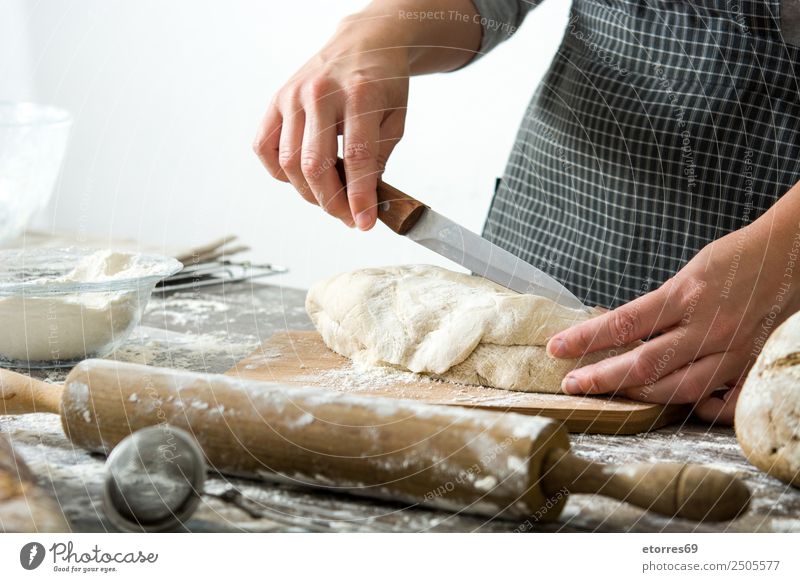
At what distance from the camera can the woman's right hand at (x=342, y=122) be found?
0.88 m

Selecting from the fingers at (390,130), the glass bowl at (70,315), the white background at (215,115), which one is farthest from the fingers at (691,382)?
the white background at (215,115)

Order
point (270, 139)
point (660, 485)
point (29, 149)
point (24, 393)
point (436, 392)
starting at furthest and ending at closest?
1. point (29, 149)
2. point (270, 139)
3. point (436, 392)
4. point (24, 393)
5. point (660, 485)

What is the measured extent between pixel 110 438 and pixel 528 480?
0.34m

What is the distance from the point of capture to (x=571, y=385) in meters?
0.79

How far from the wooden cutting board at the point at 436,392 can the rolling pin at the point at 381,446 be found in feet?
0.60

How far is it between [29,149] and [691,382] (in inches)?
37.0

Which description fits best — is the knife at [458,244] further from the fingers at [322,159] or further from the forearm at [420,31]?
the forearm at [420,31]

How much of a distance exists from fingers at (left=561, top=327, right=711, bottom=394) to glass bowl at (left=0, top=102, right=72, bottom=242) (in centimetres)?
82

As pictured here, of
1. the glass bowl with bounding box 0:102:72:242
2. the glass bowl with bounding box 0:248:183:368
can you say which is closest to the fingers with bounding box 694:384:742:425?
the glass bowl with bounding box 0:248:183:368

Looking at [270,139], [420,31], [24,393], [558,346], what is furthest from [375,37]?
[24,393]

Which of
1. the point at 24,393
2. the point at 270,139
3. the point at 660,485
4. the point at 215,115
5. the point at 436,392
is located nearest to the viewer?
the point at 660,485

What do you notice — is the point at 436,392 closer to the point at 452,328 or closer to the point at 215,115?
the point at 452,328
